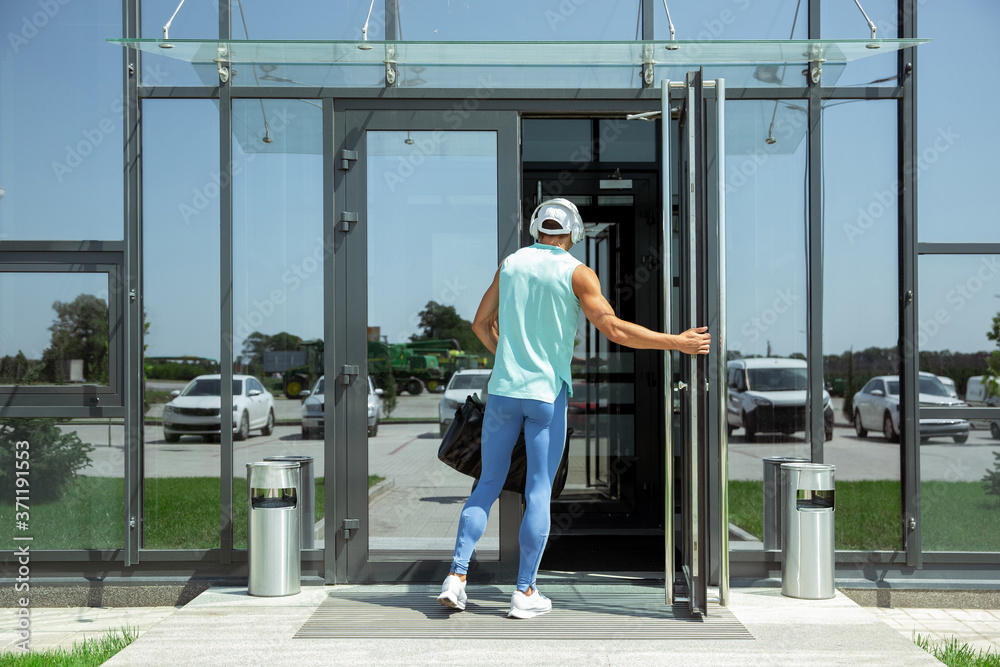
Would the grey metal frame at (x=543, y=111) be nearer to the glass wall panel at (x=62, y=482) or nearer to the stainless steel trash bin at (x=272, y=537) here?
the glass wall panel at (x=62, y=482)

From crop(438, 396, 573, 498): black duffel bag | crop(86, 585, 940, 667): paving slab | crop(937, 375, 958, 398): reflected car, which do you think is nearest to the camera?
crop(86, 585, 940, 667): paving slab

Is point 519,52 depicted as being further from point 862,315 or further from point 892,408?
point 892,408

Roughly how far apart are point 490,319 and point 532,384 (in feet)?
1.60

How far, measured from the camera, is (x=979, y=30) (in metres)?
4.48

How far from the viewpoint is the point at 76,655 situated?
11.9 feet

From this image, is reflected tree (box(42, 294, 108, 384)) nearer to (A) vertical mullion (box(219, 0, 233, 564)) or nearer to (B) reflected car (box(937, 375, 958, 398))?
(A) vertical mullion (box(219, 0, 233, 564))

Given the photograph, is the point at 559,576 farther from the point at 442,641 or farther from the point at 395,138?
the point at 395,138

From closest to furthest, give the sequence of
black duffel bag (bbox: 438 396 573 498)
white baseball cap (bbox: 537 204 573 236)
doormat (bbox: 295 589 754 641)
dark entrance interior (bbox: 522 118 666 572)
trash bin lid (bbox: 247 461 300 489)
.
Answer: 1. doormat (bbox: 295 589 754 641)
2. white baseball cap (bbox: 537 204 573 236)
3. black duffel bag (bbox: 438 396 573 498)
4. trash bin lid (bbox: 247 461 300 489)
5. dark entrance interior (bbox: 522 118 666 572)

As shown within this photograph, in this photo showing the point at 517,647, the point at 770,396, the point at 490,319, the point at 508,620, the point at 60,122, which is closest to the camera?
the point at 517,647

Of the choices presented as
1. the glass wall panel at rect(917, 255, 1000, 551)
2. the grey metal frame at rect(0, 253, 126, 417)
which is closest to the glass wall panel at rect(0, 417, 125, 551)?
the grey metal frame at rect(0, 253, 126, 417)

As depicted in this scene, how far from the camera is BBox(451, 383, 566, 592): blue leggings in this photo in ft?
11.3

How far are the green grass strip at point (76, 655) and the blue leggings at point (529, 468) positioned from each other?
1.51m

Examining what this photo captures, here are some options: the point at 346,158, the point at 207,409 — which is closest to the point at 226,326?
the point at 207,409

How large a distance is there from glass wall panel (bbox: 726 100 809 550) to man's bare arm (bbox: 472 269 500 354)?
1.27m
